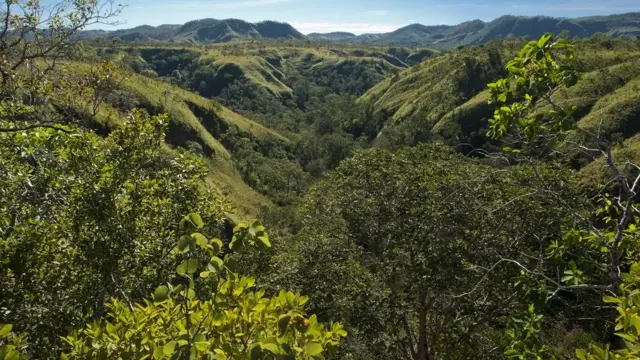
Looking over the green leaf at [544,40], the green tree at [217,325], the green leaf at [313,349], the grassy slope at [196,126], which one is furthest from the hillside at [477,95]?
the green leaf at [313,349]

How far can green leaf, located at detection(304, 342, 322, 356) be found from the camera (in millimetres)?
3031

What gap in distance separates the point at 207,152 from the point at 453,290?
75.5 m

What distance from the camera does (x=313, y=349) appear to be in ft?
10.0

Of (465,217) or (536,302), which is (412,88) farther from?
(536,302)

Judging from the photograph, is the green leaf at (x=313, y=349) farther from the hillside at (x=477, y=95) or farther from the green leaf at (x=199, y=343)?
the hillside at (x=477, y=95)

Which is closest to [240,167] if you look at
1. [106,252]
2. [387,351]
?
[387,351]

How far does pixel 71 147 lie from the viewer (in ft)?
30.4

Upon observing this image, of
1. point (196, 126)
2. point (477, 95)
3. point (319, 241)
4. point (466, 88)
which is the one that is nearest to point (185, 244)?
point (319, 241)

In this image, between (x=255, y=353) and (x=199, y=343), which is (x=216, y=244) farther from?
(x=255, y=353)

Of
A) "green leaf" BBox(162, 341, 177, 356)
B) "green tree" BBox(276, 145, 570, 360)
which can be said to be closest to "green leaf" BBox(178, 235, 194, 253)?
"green leaf" BBox(162, 341, 177, 356)

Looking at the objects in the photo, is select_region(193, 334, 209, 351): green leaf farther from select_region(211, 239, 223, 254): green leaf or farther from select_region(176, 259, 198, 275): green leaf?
select_region(211, 239, 223, 254): green leaf

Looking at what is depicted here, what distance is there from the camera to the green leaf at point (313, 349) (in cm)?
303

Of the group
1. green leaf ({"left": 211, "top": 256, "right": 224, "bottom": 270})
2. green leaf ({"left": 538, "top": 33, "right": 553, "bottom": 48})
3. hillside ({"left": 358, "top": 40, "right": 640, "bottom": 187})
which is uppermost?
green leaf ({"left": 538, "top": 33, "right": 553, "bottom": 48})

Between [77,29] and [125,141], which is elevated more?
[77,29]
